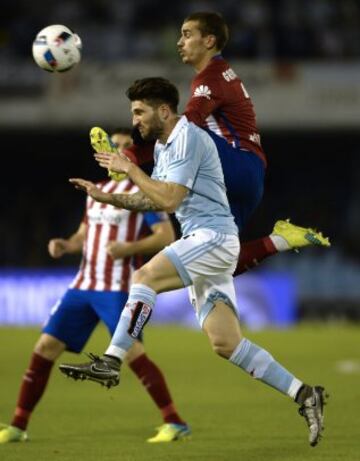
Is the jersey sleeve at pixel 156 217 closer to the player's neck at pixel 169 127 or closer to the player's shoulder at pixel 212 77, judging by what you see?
the player's shoulder at pixel 212 77

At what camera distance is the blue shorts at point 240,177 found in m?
6.87

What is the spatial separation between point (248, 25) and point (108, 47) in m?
2.53

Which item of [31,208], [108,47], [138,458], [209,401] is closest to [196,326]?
[108,47]

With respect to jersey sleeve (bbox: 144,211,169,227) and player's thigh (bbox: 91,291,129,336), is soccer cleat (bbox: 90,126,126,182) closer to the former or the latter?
player's thigh (bbox: 91,291,129,336)

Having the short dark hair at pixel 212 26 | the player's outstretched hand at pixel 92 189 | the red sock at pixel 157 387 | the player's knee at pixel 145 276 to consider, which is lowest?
the red sock at pixel 157 387

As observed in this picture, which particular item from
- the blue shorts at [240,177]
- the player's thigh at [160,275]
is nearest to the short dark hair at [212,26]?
the blue shorts at [240,177]

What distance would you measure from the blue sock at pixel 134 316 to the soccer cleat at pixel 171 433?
1566 mm

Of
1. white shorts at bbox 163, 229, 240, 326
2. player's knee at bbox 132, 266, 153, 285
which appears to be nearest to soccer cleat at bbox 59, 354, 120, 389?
player's knee at bbox 132, 266, 153, 285

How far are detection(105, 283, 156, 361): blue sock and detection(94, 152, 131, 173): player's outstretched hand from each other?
0.60m

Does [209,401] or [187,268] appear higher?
[187,268]

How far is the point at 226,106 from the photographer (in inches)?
275

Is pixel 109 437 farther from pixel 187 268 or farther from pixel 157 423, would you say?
pixel 187 268

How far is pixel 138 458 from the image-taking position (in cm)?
674

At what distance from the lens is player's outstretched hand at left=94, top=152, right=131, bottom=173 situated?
251 inches
